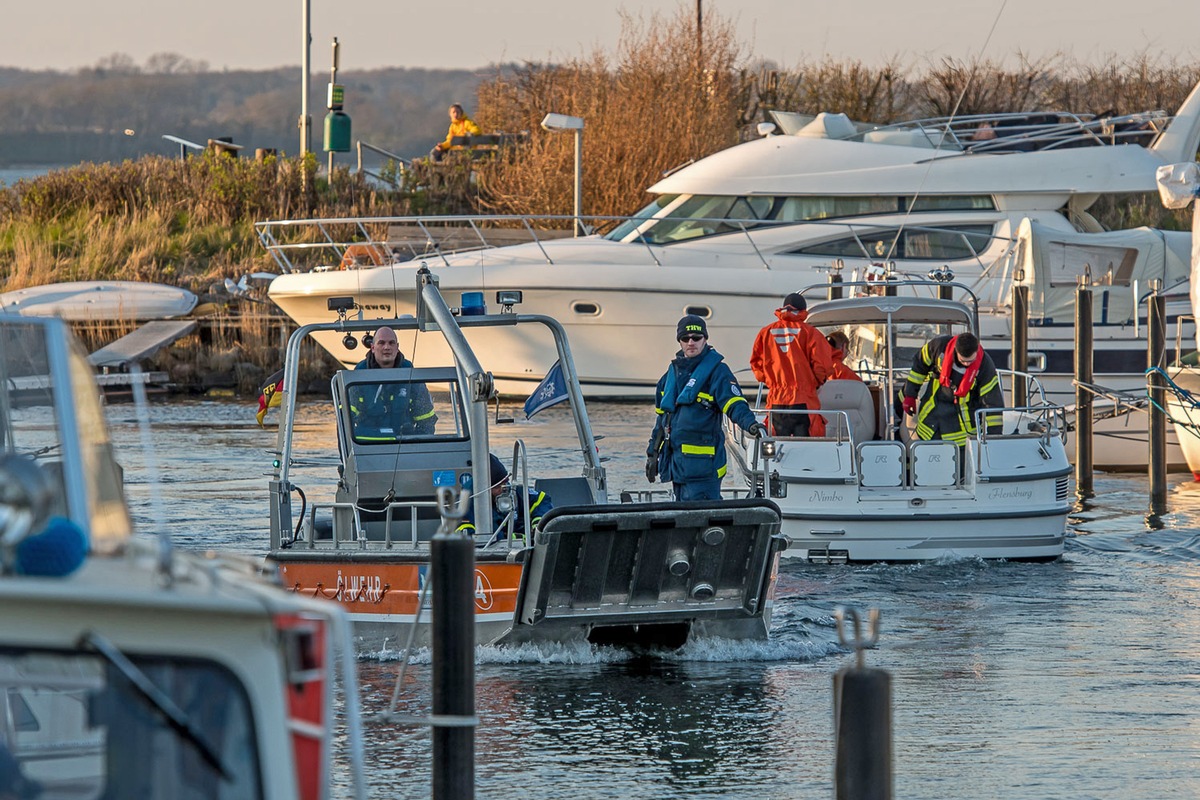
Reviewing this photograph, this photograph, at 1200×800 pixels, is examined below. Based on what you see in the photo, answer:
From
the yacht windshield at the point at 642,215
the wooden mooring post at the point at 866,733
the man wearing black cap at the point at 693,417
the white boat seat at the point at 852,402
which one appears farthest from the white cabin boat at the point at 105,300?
the wooden mooring post at the point at 866,733

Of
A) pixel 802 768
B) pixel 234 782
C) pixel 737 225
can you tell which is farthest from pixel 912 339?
pixel 234 782

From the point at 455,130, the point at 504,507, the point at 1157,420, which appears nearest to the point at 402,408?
the point at 504,507

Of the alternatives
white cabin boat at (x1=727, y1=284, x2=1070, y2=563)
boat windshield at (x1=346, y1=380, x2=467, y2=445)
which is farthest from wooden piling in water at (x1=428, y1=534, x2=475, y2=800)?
white cabin boat at (x1=727, y1=284, x2=1070, y2=563)

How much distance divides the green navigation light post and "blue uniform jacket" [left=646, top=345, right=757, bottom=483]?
23.5 metres

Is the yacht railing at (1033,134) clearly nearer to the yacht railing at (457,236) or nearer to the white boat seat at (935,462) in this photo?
the yacht railing at (457,236)

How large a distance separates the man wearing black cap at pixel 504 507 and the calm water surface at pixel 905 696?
2.31 feet

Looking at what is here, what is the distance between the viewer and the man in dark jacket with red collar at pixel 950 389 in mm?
13609

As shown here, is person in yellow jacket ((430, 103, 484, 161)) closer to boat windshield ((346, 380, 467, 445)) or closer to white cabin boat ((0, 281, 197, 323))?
white cabin boat ((0, 281, 197, 323))

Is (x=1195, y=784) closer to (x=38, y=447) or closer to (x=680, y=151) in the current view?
(x=38, y=447)

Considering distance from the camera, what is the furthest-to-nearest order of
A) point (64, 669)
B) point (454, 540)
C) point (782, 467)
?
point (782, 467) → point (454, 540) → point (64, 669)

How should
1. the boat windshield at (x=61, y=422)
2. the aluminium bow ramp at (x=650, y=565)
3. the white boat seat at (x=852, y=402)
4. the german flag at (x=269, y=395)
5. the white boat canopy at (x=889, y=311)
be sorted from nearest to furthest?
the boat windshield at (x=61, y=422) < the aluminium bow ramp at (x=650, y=565) < the german flag at (x=269, y=395) < the white boat seat at (x=852, y=402) < the white boat canopy at (x=889, y=311)

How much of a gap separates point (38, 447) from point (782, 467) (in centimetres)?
894

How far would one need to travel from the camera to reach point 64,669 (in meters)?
3.52

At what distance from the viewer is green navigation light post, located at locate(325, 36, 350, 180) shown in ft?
110
